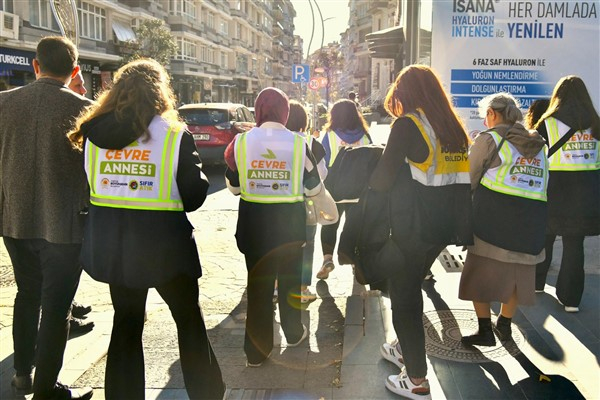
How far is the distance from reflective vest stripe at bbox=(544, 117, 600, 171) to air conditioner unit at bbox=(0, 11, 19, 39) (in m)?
25.5

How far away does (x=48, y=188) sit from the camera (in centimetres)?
338

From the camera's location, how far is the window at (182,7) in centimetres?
5075

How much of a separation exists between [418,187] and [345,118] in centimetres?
251

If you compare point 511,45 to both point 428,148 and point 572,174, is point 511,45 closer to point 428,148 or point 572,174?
point 572,174

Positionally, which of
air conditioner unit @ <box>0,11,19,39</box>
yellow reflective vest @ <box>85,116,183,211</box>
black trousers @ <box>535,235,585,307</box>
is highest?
air conditioner unit @ <box>0,11,19,39</box>

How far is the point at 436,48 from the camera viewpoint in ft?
25.1

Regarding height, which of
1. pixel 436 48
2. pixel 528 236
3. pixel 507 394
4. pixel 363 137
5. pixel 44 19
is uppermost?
pixel 44 19

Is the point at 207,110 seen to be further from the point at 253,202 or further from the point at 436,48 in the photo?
the point at 253,202

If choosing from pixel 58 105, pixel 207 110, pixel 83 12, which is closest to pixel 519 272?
pixel 58 105

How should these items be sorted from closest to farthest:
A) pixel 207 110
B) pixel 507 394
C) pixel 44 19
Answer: pixel 507 394
pixel 207 110
pixel 44 19

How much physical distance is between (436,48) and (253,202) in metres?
4.70

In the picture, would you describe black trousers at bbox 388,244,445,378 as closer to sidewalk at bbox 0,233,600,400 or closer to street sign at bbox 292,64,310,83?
sidewalk at bbox 0,233,600,400

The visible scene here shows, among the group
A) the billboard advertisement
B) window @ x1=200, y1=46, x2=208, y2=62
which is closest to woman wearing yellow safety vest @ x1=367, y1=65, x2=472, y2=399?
the billboard advertisement

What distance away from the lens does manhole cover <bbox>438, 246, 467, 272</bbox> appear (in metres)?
6.44
